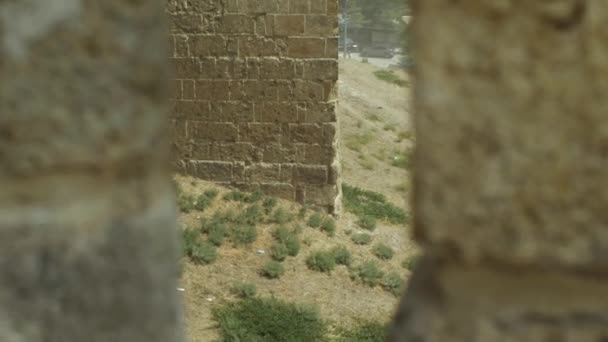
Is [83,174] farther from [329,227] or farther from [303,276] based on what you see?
[329,227]

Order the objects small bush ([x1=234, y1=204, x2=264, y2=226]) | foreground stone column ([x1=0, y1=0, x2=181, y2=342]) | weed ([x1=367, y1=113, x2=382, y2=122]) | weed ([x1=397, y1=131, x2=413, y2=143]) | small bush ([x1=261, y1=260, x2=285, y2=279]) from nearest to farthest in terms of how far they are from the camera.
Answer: foreground stone column ([x1=0, y1=0, x2=181, y2=342])
small bush ([x1=261, y1=260, x2=285, y2=279])
small bush ([x1=234, y1=204, x2=264, y2=226])
weed ([x1=397, y1=131, x2=413, y2=143])
weed ([x1=367, y1=113, x2=382, y2=122])

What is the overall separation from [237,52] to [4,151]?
25.7ft

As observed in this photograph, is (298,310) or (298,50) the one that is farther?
(298,50)

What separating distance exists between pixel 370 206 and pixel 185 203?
2.41 meters

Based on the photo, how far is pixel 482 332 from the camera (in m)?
1.09

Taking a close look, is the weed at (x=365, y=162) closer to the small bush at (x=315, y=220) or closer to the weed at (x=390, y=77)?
the small bush at (x=315, y=220)

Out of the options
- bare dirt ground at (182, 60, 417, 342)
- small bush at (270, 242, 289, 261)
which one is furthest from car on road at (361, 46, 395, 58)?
small bush at (270, 242, 289, 261)

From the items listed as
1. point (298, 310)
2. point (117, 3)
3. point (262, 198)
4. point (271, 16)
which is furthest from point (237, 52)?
point (117, 3)

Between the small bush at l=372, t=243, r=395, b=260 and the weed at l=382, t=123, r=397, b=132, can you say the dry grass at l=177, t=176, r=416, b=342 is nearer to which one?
the small bush at l=372, t=243, r=395, b=260

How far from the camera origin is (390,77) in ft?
65.5

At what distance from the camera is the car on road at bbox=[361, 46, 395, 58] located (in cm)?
3281

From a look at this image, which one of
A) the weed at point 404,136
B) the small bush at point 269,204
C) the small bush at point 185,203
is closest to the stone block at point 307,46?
the small bush at point 269,204

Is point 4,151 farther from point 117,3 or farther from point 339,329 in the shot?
point 339,329

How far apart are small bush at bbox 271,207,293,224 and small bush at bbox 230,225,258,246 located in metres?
0.33
